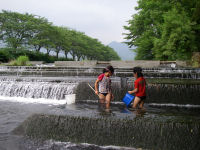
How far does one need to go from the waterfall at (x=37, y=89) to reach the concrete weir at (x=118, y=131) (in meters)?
4.75

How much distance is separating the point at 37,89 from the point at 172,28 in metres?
13.0

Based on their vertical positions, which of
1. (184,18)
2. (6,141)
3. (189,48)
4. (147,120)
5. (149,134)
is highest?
(184,18)

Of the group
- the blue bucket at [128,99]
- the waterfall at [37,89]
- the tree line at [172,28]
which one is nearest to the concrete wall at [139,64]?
the tree line at [172,28]

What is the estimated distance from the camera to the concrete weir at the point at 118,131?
4289 mm

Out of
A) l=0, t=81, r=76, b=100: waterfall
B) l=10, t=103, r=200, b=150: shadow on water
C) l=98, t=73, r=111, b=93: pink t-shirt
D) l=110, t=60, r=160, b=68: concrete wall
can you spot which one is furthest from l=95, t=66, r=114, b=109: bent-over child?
l=110, t=60, r=160, b=68: concrete wall

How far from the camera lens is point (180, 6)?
19.9 m

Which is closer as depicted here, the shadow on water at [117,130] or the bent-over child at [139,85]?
the shadow on water at [117,130]

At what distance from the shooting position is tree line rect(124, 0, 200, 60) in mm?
16516

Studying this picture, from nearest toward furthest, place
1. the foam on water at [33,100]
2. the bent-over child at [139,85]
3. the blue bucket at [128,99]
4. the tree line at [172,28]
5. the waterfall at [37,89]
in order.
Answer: the bent-over child at [139,85] < the blue bucket at [128,99] < the foam on water at [33,100] < the waterfall at [37,89] < the tree line at [172,28]

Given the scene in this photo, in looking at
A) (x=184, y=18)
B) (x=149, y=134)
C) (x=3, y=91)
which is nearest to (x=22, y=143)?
(x=149, y=134)

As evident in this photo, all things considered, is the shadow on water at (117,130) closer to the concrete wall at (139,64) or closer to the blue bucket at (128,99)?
the blue bucket at (128,99)

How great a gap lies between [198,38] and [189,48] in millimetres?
1349

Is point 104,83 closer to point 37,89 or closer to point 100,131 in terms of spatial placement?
point 100,131

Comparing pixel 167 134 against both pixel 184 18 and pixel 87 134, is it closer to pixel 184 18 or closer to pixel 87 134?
pixel 87 134
